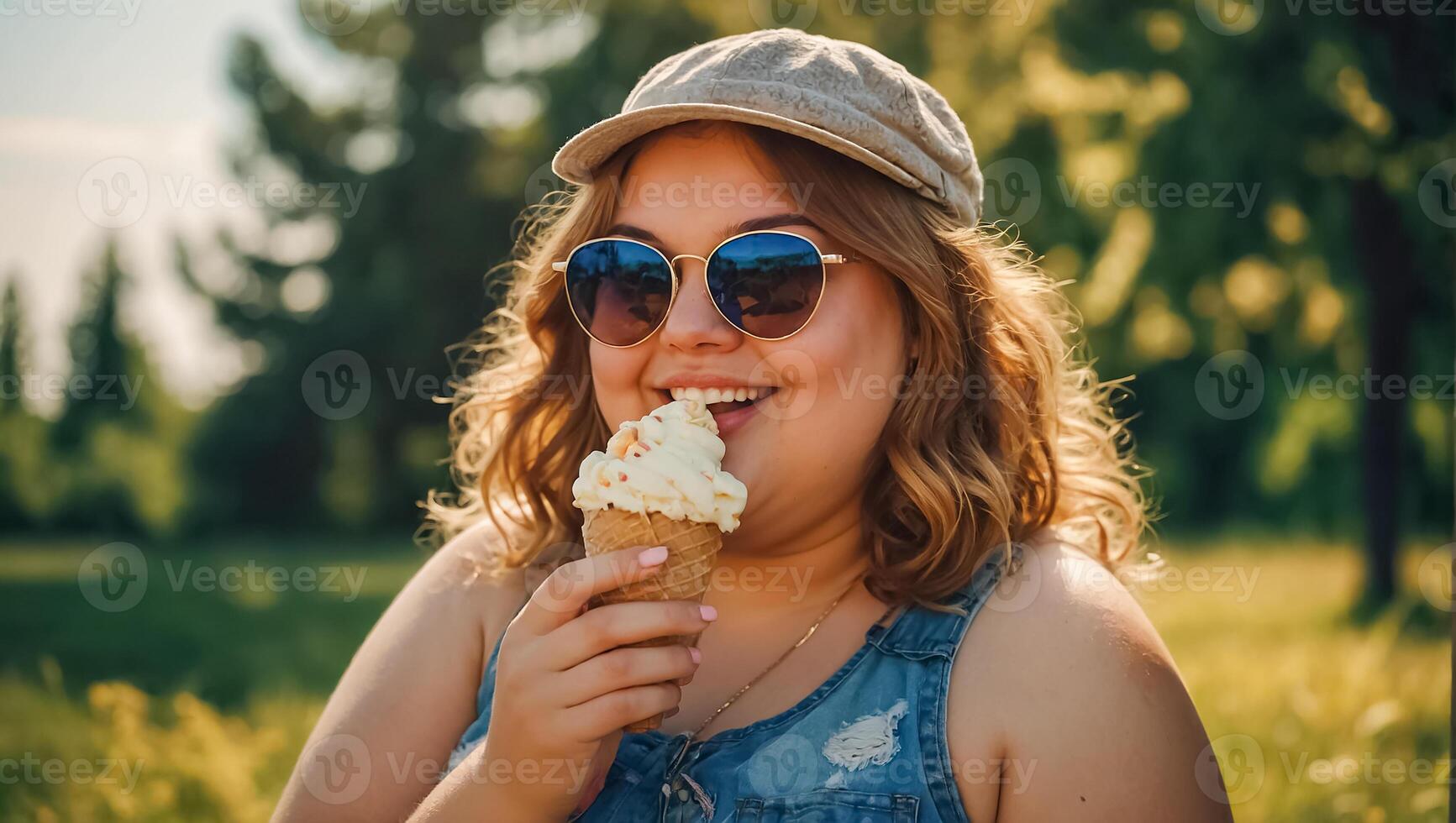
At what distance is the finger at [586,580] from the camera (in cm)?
211

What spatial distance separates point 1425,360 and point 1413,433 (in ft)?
9.78

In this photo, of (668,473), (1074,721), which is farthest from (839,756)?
(668,473)

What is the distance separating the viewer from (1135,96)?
753cm

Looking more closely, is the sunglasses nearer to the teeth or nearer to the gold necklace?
the teeth

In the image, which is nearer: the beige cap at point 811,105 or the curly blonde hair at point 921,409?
the beige cap at point 811,105

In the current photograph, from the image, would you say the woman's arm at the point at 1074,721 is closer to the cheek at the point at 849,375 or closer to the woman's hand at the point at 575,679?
the cheek at the point at 849,375

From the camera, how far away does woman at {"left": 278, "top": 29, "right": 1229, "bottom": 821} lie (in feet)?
7.11

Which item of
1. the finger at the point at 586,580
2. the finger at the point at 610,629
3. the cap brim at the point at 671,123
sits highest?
the cap brim at the point at 671,123

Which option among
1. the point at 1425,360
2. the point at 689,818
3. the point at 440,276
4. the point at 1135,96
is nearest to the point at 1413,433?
the point at 1425,360

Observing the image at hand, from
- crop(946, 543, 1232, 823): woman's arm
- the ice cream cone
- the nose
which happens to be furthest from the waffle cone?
crop(946, 543, 1232, 823): woman's arm

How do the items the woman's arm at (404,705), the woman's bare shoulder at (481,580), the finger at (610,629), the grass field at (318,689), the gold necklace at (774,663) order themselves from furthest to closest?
1. the grass field at (318,689)
2. the woman's bare shoulder at (481,580)
3. the woman's arm at (404,705)
4. the gold necklace at (774,663)
5. the finger at (610,629)

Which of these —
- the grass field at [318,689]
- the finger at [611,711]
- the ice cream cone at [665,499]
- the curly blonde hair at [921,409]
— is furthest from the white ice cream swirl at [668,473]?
the grass field at [318,689]

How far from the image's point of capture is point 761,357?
2.43 metres

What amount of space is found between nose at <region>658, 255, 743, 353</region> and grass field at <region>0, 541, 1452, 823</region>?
1.23 meters
